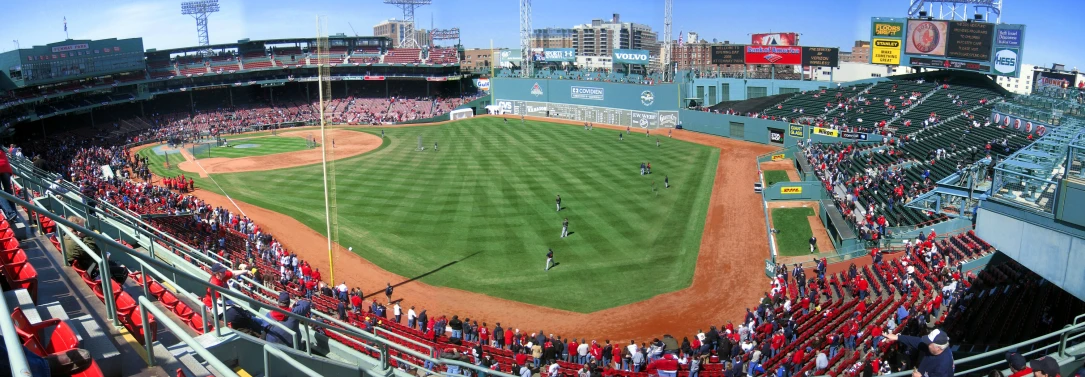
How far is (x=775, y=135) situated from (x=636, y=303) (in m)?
36.9

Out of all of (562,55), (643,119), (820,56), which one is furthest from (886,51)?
(562,55)

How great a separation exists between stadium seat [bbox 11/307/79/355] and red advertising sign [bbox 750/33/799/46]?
6801 cm

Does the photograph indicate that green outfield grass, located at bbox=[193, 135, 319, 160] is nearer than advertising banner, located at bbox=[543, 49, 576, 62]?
Yes

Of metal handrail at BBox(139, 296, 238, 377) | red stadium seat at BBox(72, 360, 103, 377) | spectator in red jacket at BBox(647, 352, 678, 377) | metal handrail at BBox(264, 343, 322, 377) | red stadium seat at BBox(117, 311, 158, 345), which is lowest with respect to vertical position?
spectator in red jacket at BBox(647, 352, 678, 377)

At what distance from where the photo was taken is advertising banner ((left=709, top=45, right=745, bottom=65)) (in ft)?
220

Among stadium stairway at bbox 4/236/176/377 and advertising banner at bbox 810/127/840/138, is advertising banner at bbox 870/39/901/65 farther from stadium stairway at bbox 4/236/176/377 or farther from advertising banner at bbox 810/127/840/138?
stadium stairway at bbox 4/236/176/377

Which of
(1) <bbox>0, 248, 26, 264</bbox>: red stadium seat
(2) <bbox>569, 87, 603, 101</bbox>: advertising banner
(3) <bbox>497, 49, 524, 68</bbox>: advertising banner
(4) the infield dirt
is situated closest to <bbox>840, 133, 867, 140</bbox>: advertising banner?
(4) the infield dirt

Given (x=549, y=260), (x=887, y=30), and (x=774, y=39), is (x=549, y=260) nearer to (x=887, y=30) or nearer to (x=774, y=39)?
(x=887, y=30)

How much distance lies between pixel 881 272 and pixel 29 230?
22820 mm

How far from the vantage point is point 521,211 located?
33.9 m

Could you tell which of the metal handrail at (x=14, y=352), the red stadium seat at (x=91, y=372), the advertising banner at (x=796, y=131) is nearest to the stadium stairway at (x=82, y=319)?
the red stadium seat at (x=91, y=372)

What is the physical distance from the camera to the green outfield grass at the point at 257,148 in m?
52.0

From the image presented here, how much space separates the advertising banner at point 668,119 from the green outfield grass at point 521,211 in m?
8.93

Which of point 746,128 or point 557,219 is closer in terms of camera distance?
point 557,219
